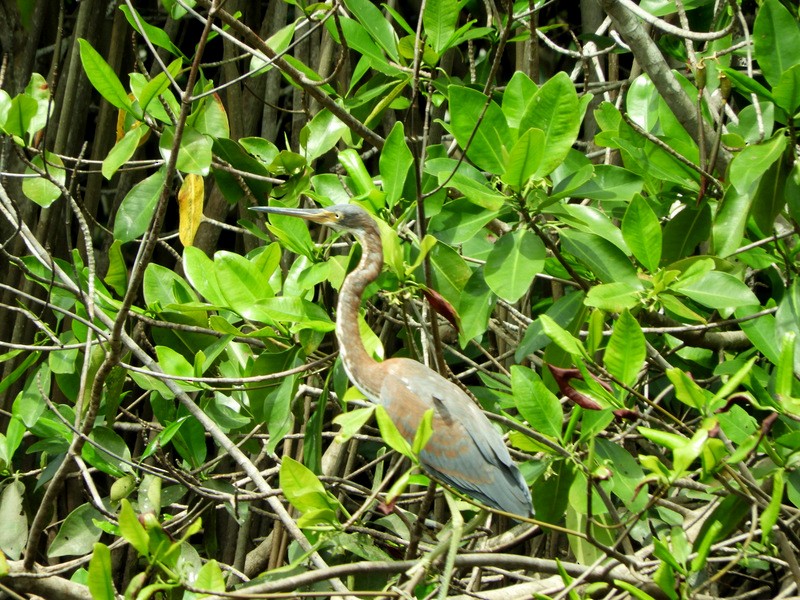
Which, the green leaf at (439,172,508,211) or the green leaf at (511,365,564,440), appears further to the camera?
the green leaf at (439,172,508,211)

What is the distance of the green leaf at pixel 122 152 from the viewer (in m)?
1.90

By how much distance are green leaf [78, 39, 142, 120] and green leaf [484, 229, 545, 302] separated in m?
0.80

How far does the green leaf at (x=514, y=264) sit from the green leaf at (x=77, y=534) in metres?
1.15

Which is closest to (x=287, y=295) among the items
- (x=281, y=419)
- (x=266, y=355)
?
(x=266, y=355)

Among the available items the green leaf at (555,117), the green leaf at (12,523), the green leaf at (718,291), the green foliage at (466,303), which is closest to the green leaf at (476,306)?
the green foliage at (466,303)

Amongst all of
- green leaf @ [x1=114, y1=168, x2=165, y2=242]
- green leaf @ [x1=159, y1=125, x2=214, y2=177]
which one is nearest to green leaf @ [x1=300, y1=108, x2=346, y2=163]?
green leaf @ [x1=159, y1=125, x2=214, y2=177]

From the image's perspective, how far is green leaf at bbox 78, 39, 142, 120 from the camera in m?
1.94

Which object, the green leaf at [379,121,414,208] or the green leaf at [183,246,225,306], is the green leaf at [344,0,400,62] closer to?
the green leaf at [379,121,414,208]

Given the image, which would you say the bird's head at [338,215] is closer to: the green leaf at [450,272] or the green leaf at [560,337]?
the green leaf at [450,272]

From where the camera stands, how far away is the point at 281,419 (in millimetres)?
1893

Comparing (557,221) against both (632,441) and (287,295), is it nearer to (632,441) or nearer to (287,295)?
(287,295)

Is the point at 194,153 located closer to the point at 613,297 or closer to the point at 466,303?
the point at 466,303

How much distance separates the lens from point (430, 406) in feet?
6.56

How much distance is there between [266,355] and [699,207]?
98 centimetres
